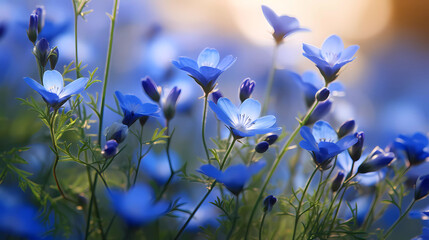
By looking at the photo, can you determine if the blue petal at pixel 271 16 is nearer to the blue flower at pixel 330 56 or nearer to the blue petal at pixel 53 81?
the blue flower at pixel 330 56

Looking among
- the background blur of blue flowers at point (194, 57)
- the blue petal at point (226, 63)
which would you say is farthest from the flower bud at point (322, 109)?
the blue petal at point (226, 63)

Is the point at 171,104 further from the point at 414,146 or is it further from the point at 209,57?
the point at 414,146

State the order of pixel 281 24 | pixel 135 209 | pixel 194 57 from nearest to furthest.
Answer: pixel 135 209
pixel 281 24
pixel 194 57

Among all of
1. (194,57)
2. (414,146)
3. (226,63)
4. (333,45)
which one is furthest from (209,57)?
(194,57)

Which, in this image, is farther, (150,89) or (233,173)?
(150,89)

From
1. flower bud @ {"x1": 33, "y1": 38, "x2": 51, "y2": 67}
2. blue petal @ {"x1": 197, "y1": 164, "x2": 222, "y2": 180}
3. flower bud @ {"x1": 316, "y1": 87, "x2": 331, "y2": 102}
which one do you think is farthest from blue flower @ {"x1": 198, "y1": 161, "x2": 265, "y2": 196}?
flower bud @ {"x1": 33, "y1": 38, "x2": 51, "y2": 67}

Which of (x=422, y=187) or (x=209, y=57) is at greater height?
(x=209, y=57)
